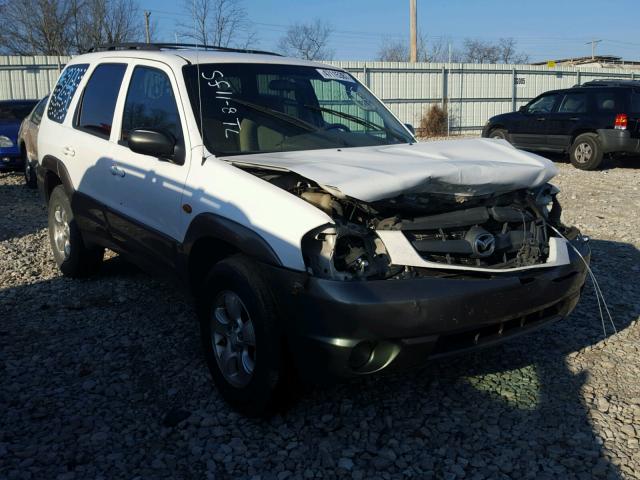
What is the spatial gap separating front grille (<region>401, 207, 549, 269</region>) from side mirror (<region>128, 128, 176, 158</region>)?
1525 mm

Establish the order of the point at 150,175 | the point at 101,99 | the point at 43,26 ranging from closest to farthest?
the point at 150,175 → the point at 101,99 → the point at 43,26

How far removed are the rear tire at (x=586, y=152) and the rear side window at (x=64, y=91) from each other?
10820mm

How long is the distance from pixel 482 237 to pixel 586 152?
450 inches

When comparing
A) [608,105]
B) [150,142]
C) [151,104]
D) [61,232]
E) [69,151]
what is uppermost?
[608,105]

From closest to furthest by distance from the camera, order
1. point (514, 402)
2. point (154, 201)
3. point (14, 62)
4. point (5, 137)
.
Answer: point (514, 402) < point (154, 201) < point (5, 137) < point (14, 62)

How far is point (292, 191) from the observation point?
127 inches

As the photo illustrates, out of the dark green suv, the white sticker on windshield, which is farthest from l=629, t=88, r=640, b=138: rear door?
the white sticker on windshield

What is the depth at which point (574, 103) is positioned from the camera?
1379 cm

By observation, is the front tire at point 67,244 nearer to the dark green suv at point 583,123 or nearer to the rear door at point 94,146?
the rear door at point 94,146

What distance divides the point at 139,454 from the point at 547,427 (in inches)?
80.9

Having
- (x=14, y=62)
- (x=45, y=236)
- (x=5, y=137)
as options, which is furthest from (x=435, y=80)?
(x=45, y=236)

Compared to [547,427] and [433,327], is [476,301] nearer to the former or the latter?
[433,327]

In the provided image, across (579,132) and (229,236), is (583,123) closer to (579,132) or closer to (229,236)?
(579,132)

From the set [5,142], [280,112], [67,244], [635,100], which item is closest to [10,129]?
[5,142]
